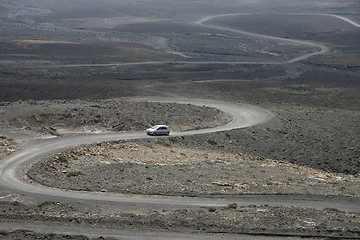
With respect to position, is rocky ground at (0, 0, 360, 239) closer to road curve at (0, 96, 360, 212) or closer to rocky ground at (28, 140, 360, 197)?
rocky ground at (28, 140, 360, 197)

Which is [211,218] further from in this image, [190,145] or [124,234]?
[190,145]

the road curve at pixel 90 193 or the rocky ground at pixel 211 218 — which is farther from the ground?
the rocky ground at pixel 211 218

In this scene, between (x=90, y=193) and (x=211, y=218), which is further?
(x=90, y=193)

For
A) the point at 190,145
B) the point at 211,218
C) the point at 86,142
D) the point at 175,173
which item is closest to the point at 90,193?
the point at 175,173

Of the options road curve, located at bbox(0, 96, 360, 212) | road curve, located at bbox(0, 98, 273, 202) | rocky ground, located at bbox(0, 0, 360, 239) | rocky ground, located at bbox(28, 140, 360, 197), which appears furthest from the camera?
rocky ground, located at bbox(28, 140, 360, 197)

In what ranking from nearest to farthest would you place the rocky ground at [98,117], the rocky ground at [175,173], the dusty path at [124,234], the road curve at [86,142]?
the dusty path at [124,234] < the road curve at [86,142] < the rocky ground at [175,173] < the rocky ground at [98,117]

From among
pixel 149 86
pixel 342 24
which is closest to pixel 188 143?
→ pixel 149 86

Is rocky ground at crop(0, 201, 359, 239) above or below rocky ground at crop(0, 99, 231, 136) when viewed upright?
above

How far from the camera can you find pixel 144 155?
4231 cm

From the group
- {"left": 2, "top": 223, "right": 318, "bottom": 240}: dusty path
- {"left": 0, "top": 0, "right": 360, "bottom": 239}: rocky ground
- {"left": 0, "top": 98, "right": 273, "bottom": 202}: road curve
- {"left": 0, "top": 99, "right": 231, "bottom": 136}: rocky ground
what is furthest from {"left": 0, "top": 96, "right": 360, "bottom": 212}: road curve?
{"left": 2, "top": 223, "right": 318, "bottom": 240}: dusty path

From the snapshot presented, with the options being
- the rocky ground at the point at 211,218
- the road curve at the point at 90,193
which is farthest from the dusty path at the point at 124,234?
the road curve at the point at 90,193

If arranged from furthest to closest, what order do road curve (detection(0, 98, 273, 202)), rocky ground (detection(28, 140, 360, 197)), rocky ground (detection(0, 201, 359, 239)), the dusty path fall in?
rocky ground (detection(28, 140, 360, 197))
road curve (detection(0, 98, 273, 202))
rocky ground (detection(0, 201, 359, 239))
the dusty path

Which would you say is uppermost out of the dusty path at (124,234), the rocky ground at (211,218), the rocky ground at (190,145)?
the dusty path at (124,234)

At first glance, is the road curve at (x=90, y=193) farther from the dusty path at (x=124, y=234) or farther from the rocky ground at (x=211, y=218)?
the dusty path at (x=124, y=234)
